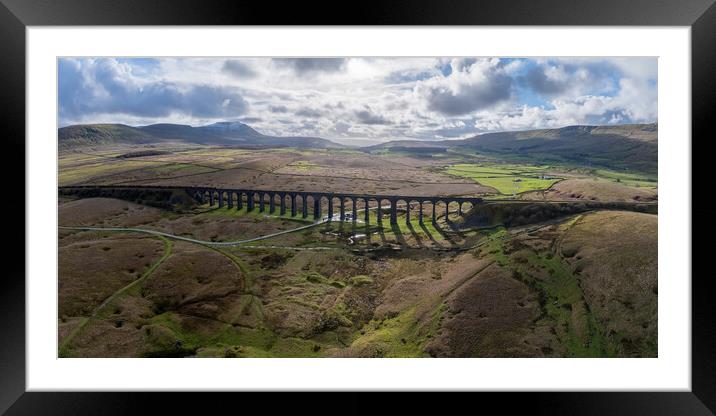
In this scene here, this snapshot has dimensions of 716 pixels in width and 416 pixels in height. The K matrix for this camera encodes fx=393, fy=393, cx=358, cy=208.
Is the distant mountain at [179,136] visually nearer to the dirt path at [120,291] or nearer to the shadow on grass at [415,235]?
the shadow on grass at [415,235]

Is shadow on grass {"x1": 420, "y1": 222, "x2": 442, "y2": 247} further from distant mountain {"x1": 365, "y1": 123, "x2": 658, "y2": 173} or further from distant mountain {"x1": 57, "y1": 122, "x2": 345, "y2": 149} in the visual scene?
distant mountain {"x1": 57, "y1": 122, "x2": 345, "y2": 149}

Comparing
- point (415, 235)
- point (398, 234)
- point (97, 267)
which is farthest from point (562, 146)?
point (97, 267)
